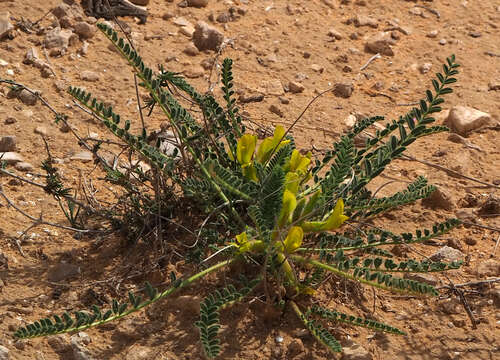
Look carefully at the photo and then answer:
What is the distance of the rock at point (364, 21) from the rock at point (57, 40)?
2032 mm

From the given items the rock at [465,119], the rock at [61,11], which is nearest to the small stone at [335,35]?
the rock at [465,119]

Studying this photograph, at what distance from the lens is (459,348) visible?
7.65ft

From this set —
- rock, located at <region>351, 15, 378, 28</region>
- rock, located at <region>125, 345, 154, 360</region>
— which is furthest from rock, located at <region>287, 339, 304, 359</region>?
rock, located at <region>351, 15, 378, 28</region>

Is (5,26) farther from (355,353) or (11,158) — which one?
(355,353)

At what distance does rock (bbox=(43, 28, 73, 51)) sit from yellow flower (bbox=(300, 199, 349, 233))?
7.35 feet

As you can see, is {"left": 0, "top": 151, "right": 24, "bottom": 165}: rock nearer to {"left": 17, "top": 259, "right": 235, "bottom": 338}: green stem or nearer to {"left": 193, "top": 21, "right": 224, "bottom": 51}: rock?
{"left": 17, "top": 259, "right": 235, "bottom": 338}: green stem

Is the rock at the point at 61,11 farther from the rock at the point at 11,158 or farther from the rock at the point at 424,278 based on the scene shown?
the rock at the point at 424,278

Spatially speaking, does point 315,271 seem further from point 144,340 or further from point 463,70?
point 463,70

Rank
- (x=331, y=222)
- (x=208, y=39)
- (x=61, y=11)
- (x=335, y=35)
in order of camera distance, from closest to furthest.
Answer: (x=331, y=222)
(x=61, y=11)
(x=208, y=39)
(x=335, y=35)

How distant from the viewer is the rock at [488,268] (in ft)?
8.75

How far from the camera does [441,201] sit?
3102mm

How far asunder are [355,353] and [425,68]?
273 cm

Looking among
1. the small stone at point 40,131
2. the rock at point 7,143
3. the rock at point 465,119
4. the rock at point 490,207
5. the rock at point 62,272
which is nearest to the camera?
the rock at point 62,272

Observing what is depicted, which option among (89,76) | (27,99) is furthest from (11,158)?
(89,76)
